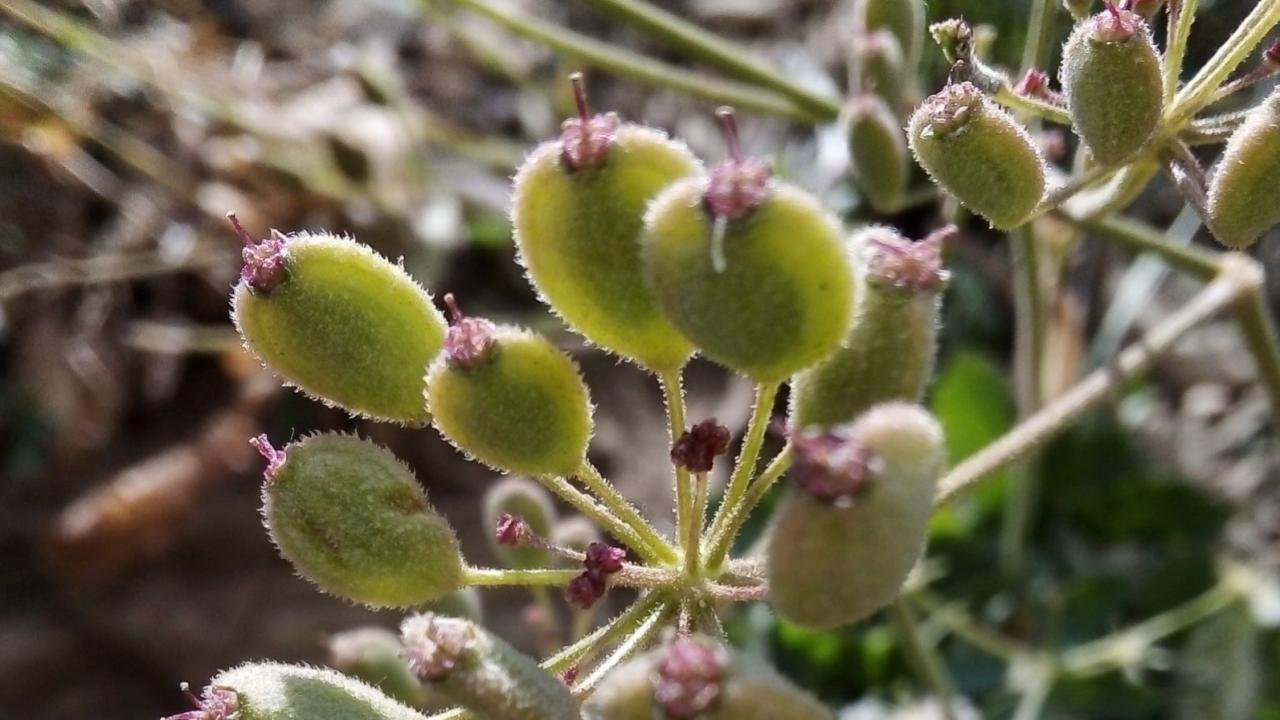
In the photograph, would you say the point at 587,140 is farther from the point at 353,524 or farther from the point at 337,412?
the point at 337,412

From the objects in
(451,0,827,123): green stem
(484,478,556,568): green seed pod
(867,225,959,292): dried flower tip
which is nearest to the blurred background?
(451,0,827,123): green stem

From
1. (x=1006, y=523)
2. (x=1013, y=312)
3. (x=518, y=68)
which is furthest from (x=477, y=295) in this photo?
(x=1006, y=523)

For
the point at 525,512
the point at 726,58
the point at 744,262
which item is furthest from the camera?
the point at 726,58

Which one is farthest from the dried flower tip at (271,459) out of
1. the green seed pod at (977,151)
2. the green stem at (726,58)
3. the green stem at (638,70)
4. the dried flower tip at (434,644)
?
the green stem at (638,70)

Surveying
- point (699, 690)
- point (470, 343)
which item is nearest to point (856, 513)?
point (699, 690)

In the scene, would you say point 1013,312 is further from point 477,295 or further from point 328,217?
point 328,217

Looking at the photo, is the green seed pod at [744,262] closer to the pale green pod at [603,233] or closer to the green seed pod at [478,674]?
the pale green pod at [603,233]
